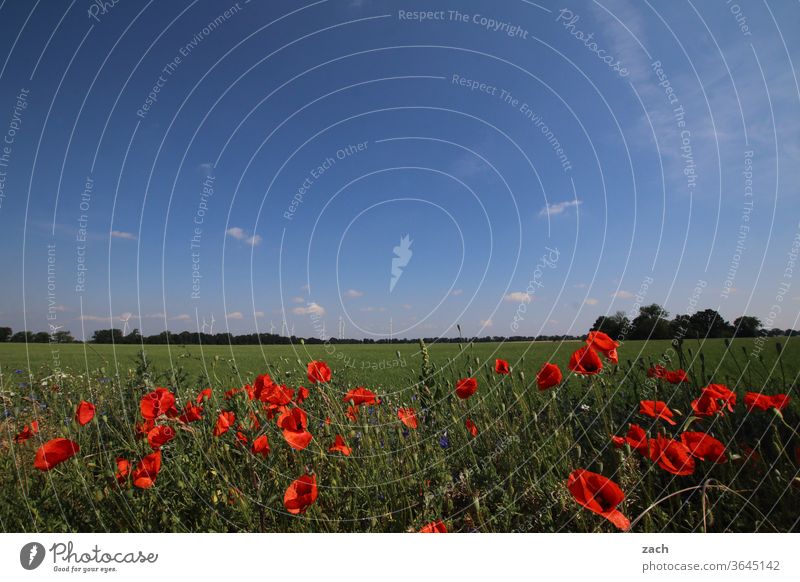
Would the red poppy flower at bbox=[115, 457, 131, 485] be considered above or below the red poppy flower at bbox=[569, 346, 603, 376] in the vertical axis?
below

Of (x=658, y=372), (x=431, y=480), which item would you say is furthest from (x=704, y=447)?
(x=431, y=480)

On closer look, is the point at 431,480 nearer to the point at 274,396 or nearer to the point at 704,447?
the point at 274,396

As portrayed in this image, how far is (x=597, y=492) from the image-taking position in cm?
153

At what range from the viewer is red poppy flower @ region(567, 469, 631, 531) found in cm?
149

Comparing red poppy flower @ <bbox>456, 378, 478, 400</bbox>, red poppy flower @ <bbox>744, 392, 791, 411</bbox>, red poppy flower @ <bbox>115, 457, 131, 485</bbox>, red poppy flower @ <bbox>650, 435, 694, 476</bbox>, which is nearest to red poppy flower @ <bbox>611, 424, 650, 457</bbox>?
red poppy flower @ <bbox>650, 435, 694, 476</bbox>

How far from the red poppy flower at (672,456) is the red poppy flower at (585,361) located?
485mm

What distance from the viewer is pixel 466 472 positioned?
7.30 ft
